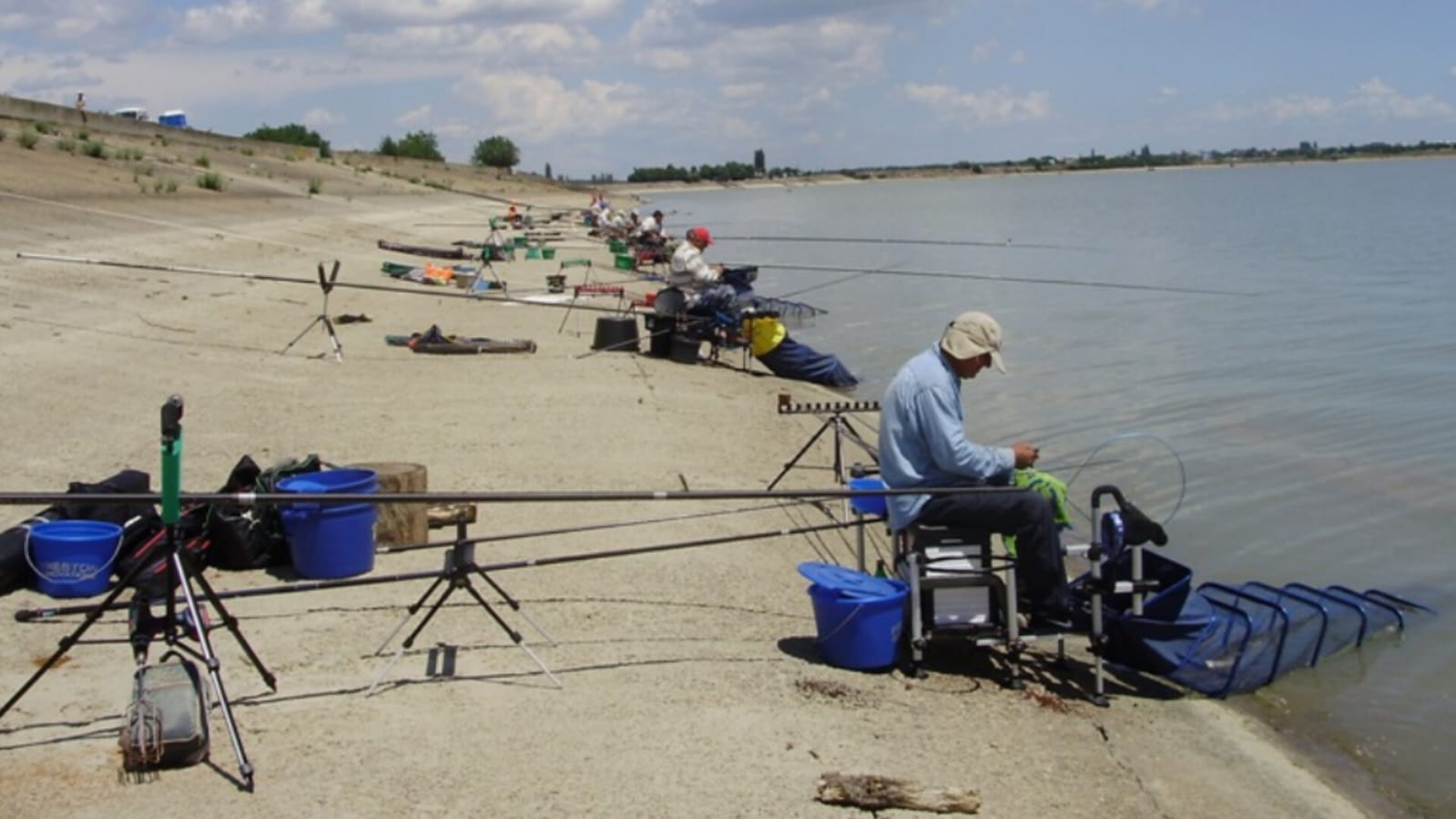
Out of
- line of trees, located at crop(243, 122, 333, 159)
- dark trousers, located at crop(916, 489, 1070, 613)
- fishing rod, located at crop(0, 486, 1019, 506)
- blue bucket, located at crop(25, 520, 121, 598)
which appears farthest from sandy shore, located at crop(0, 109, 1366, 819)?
line of trees, located at crop(243, 122, 333, 159)

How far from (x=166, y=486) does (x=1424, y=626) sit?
6.67 m

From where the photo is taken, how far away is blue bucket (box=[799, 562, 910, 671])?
607 centimetres

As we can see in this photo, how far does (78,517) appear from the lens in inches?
269

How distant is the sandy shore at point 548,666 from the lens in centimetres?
481

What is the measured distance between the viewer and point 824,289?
29875 millimetres

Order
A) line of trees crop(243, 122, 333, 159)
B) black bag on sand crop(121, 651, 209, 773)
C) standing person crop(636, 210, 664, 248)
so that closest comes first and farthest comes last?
1. black bag on sand crop(121, 651, 209, 773)
2. standing person crop(636, 210, 664, 248)
3. line of trees crop(243, 122, 333, 159)

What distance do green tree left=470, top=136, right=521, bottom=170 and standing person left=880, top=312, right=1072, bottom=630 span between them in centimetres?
10726

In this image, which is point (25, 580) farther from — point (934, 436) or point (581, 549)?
point (934, 436)

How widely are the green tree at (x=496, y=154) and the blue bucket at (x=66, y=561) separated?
10665 cm

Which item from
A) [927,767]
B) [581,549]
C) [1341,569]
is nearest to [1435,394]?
Answer: [1341,569]

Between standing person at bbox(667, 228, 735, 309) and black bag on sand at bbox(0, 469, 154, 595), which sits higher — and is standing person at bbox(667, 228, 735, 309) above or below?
above

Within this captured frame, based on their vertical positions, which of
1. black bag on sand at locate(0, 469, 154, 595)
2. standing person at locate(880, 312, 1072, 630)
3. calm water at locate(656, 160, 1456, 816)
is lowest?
calm water at locate(656, 160, 1456, 816)

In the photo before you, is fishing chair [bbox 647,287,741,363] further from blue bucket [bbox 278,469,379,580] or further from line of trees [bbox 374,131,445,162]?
line of trees [bbox 374,131,445,162]

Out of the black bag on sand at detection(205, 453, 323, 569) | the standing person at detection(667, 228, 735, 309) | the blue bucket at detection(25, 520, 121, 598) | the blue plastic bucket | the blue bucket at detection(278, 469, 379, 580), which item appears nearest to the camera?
the blue bucket at detection(25, 520, 121, 598)
